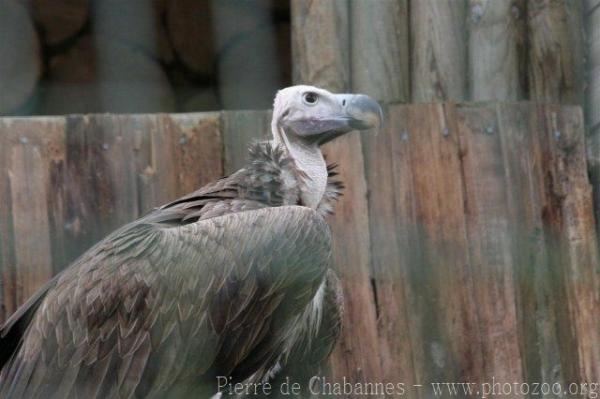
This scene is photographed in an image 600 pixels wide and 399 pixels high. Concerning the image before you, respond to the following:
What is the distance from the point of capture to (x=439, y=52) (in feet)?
19.0

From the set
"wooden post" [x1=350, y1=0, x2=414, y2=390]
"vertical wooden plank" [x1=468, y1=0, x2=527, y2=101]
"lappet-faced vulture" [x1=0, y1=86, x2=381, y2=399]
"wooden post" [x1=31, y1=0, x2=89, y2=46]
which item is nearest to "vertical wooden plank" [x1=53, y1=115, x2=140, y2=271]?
"lappet-faced vulture" [x1=0, y1=86, x2=381, y2=399]

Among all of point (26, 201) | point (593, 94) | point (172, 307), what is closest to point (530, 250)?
point (593, 94)

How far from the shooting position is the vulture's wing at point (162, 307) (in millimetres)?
4652

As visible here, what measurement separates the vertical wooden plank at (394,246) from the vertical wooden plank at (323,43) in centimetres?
39

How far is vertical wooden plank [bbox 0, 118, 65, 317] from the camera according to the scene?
17.6 ft

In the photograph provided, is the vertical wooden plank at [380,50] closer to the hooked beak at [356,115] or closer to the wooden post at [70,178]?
the hooked beak at [356,115]

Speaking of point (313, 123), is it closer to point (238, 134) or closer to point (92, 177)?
point (238, 134)

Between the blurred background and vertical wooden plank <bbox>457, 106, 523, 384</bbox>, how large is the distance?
4.48 feet

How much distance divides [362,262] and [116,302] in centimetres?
117

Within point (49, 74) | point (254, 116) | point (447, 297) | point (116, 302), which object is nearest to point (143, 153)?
point (254, 116)

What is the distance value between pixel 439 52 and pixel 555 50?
47cm

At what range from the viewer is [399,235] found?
5445 millimetres

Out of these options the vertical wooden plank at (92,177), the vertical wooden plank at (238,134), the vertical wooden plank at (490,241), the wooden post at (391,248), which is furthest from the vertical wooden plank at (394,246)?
the vertical wooden plank at (92,177)

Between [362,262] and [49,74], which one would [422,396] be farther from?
[49,74]
